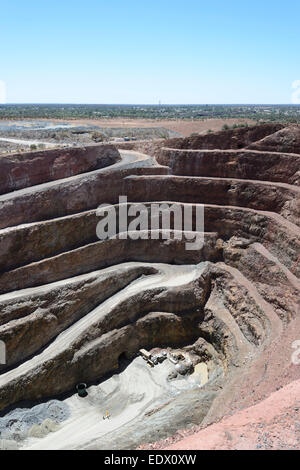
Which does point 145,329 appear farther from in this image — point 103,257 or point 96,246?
point 96,246

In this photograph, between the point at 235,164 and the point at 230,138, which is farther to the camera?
the point at 230,138

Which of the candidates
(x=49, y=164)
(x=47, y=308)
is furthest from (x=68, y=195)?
(x=47, y=308)

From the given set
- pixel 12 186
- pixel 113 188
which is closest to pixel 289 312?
pixel 113 188

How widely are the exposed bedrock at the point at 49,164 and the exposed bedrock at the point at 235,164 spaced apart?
6.85m

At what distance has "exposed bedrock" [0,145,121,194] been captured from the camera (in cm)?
2873

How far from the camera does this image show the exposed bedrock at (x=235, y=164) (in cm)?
3084

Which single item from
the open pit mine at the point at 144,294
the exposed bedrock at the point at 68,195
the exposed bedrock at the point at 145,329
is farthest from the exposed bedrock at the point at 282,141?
the exposed bedrock at the point at 145,329

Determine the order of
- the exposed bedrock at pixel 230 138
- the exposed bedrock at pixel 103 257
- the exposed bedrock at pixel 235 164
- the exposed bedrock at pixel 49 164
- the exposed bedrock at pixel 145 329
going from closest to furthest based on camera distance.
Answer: the exposed bedrock at pixel 145 329 < the exposed bedrock at pixel 103 257 < the exposed bedrock at pixel 49 164 < the exposed bedrock at pixel 235 164 < the exposed bedrock at pixel 230 138

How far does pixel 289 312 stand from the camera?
22.7 metres

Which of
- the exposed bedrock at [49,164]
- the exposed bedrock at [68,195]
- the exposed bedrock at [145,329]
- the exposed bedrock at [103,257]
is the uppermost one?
the exposed bedrock at [49,164]

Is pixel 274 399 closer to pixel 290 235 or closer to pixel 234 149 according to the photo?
pixel 290 235

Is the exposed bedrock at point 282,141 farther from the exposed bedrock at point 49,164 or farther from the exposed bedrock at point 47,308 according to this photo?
the exposed bedrock at point 47,308

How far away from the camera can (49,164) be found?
31.5 metres

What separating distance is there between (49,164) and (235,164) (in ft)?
57.7
